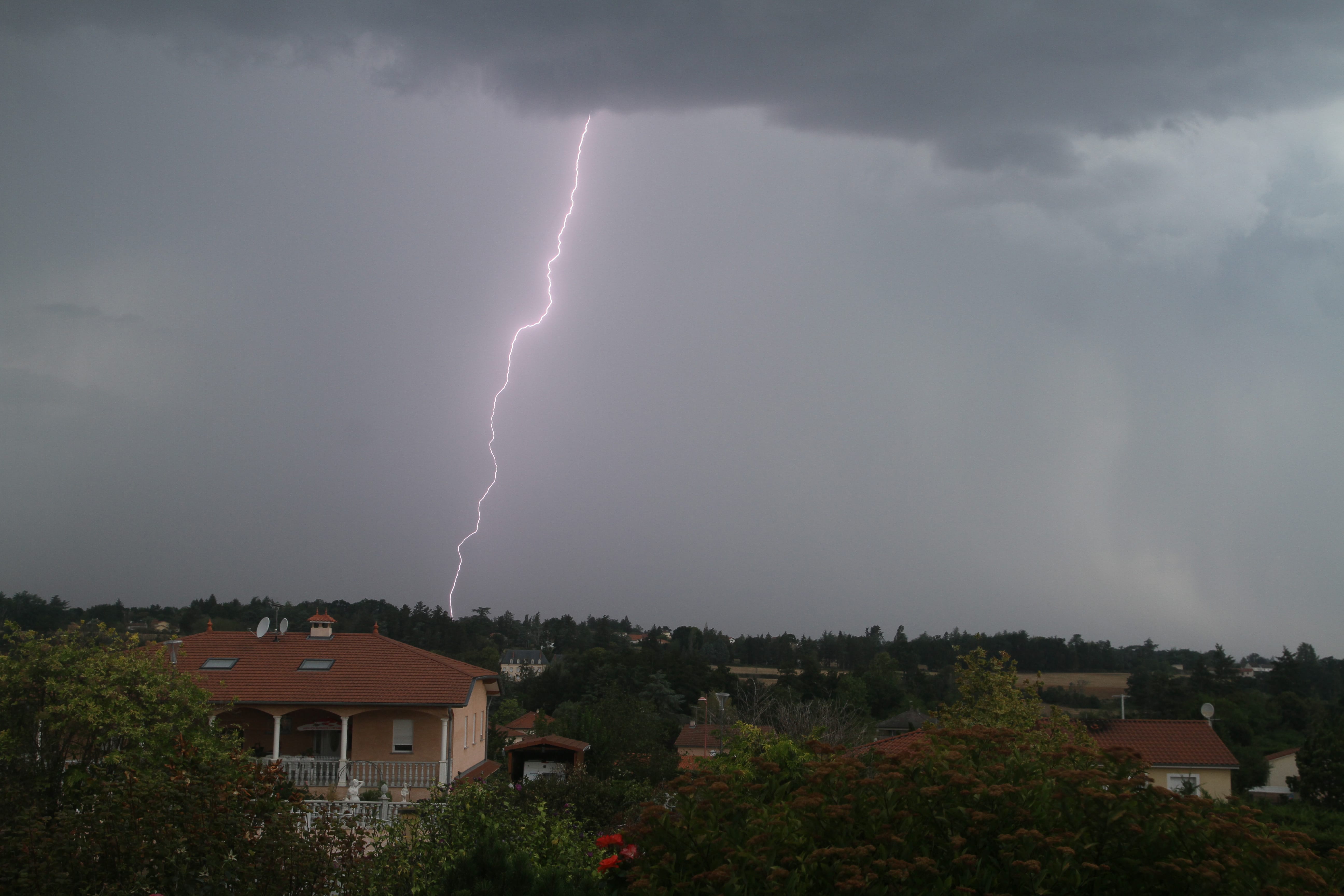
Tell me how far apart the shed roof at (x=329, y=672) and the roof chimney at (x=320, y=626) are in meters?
0.21

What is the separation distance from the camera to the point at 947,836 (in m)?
5.14

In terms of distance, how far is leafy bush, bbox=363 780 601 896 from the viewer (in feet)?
18.9

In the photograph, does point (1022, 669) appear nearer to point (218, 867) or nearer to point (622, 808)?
point (622, 808)

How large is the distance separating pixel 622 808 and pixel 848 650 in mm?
113209

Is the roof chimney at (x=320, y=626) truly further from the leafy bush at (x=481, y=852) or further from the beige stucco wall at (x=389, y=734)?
the leafy bush at (x=481, y=852)

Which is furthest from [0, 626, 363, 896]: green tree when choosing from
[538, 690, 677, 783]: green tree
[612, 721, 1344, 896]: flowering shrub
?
[538, 690, 677, 783]: green tree

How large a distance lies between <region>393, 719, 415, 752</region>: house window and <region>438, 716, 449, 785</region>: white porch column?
2.79ft

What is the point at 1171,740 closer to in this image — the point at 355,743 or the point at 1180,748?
the point at 1180,748

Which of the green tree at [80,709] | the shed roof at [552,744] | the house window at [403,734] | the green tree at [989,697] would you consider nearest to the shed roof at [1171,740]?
the green tree at [989,697]

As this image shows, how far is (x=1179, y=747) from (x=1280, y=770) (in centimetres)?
2174

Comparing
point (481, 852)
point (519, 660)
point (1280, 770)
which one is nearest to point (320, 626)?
point (481, 852)

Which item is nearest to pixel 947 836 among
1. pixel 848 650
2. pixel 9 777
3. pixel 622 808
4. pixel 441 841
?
pixel 441 841

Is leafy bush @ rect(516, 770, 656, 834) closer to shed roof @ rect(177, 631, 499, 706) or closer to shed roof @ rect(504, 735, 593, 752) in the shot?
shed roof @ rect(177, 631, 499, 706)

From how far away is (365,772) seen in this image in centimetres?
2483
